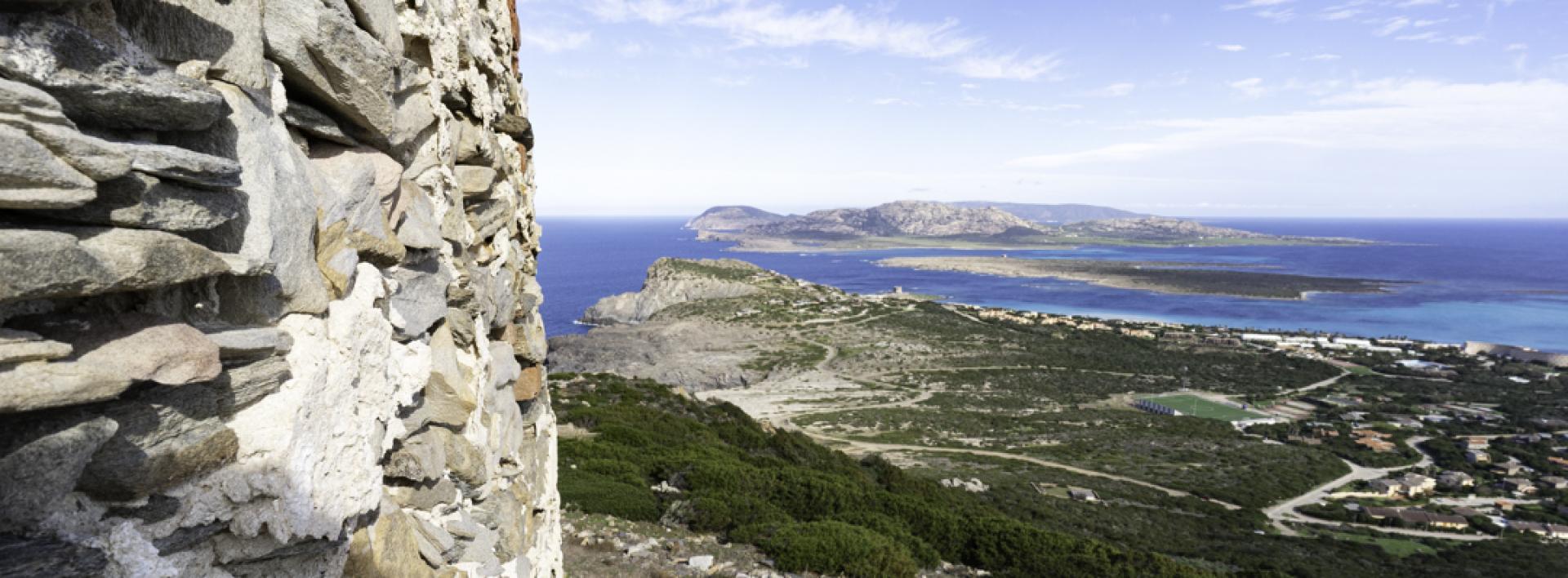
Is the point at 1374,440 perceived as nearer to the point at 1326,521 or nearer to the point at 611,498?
the point at 1326,521

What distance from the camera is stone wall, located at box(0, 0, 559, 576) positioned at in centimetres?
260

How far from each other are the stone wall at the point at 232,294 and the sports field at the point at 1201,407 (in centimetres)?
6959

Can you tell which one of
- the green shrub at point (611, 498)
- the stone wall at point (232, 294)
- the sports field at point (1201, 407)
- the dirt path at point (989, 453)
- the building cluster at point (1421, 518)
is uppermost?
the stone wall at point (232, 294)

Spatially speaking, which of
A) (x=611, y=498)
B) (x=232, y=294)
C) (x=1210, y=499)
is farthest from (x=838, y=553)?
(x=1210, y=499)

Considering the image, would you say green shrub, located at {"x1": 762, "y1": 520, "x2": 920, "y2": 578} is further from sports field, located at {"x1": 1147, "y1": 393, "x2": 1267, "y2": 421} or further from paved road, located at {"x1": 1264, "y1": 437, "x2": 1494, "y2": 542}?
sports field, located at {"x1": 1147, "y1": 393, "x2": 1267, "y2": 421}

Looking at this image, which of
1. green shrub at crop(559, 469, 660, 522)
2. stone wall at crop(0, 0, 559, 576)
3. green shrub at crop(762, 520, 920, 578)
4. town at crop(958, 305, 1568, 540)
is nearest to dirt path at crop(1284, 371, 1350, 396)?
town at crop(958, 305, 1568, 540)

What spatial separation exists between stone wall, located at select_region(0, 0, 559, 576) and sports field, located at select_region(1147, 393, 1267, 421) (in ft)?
228

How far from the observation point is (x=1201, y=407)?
6744cm

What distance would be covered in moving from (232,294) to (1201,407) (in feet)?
249

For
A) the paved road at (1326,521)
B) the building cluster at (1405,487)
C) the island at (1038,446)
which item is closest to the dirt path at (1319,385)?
the island at (1038,446)

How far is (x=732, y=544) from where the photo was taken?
46.2 feet

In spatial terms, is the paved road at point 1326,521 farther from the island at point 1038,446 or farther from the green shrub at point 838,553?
the green shrub at point 838,553

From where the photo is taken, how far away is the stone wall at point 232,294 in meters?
2.60

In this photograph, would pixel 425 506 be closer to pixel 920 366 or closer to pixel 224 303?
pixel 224 303
